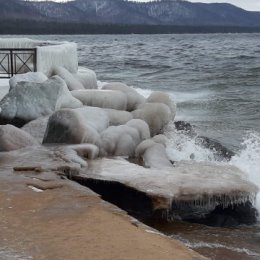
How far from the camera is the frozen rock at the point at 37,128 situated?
870 centimetres

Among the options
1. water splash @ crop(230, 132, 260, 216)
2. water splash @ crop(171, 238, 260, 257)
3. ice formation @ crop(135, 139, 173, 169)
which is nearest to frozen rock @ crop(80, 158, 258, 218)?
water splash @ crop(230, 132, 260, 216)

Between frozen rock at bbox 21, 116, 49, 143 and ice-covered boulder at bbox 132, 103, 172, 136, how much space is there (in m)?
1.74

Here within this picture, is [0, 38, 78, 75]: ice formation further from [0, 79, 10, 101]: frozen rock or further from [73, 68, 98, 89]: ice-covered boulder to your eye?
[0, 79, 10, 101]: frozen rock

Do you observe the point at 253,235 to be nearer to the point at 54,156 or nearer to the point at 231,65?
the point at 54,156

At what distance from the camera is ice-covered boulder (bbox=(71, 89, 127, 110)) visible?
1079 cm

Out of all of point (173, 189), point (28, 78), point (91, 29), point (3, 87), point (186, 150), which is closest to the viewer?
point (173, 189)

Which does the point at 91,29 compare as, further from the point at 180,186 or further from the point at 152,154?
the point at 180,186

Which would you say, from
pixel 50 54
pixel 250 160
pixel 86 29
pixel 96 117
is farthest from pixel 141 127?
pixel 86 29

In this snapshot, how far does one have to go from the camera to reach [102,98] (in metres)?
10.8

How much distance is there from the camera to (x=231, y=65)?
33500 mm

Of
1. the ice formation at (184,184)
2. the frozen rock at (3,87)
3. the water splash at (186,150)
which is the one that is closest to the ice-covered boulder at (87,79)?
the frozen rock at (3,87)

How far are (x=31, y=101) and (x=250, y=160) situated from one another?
344 cm

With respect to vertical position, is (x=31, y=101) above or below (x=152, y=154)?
above

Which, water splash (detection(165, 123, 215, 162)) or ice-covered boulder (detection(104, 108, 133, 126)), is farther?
ice-covered boulder (detection(104, 108, 133, 126))
